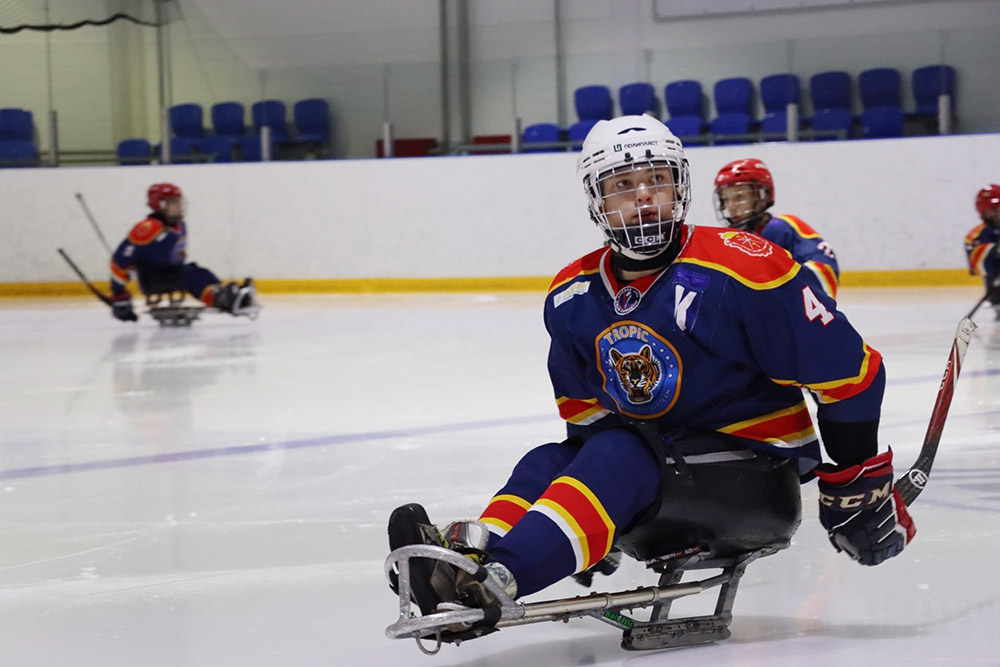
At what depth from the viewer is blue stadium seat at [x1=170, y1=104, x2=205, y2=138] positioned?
12.7 metres

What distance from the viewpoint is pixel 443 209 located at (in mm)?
11648

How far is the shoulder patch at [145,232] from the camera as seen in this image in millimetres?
8742

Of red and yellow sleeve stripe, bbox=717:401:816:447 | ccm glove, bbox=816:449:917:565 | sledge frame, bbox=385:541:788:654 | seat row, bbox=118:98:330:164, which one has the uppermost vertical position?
seat row, bbox=118:98:330:164

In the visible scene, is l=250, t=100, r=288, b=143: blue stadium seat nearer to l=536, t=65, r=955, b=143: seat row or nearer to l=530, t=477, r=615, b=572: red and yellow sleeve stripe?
l=536, t=65, r=955, b=143: seat row

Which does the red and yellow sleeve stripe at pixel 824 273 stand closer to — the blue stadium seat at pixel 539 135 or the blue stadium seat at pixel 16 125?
the blue stadium seat at pixel 539 135

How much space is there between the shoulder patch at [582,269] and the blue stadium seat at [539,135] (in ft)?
32.7

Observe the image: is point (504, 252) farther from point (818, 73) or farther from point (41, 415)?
point (41, 415)

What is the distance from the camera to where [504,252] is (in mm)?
11469

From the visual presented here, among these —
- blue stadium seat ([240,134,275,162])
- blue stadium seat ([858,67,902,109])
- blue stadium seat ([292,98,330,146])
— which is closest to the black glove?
blue stadium seat ([240,134,275,162])

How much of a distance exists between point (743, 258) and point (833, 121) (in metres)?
10.3

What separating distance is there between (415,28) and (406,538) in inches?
472

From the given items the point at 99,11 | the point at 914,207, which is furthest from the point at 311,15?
the point at 914,207

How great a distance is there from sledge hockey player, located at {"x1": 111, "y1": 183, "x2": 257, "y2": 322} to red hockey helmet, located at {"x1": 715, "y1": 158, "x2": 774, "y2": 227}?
505 centimetres

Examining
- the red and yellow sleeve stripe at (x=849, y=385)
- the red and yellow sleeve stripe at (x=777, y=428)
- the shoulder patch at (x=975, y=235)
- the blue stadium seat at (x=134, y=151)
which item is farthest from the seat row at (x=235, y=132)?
the red and yellow sleeve stripe at (x=849, y=385)
